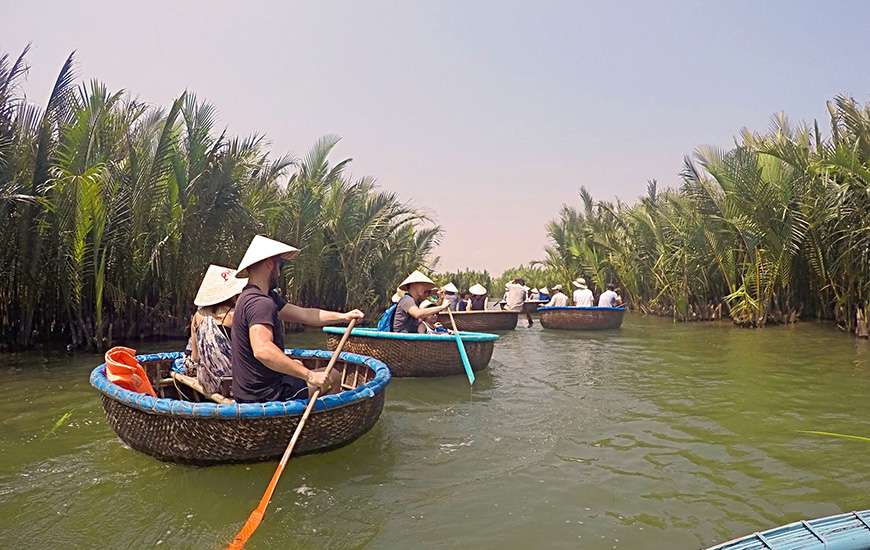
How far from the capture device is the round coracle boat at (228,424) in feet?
14.2

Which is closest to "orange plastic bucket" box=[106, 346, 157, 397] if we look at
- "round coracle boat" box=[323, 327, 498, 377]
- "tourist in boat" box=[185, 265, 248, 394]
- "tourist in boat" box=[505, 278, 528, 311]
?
"tourist in boat" box=[185, 265, 248, 394]

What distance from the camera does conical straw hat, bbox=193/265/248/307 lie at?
544 cm

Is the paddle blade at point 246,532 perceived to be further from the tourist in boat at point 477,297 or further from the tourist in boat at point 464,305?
the tourist in boat at point 477,297

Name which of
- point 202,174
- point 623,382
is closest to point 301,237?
point 202,174

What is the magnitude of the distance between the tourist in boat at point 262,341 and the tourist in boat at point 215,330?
2.36ft

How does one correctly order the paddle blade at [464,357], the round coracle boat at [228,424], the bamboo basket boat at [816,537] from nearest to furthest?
the bamboo basket boat at [816,537]
the round coracle boat at [228,424]
the paddle blade at [464,357]

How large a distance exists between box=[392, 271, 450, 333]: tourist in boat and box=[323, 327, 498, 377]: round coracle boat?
0.34 m

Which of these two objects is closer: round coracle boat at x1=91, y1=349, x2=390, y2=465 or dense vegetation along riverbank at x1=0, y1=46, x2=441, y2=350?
round coracle boat at x1=91, y1=349, x2=390, y2=465

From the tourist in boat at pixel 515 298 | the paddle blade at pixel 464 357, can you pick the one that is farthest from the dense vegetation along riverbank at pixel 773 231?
the paddle blade at pixel 464 357

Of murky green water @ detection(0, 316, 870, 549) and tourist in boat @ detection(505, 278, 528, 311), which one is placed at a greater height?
tourist in boat @ detection(505, 278, 528, 311)

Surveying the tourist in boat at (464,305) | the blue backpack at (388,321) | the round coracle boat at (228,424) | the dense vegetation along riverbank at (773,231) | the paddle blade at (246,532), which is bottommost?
the paddle blade at (246,532)

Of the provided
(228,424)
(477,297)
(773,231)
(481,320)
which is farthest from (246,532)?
(477,297)

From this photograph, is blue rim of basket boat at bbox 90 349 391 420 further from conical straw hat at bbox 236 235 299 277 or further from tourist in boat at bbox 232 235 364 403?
conical straw hat at bbox 236 235 299 277

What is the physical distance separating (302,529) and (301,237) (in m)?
11.7
